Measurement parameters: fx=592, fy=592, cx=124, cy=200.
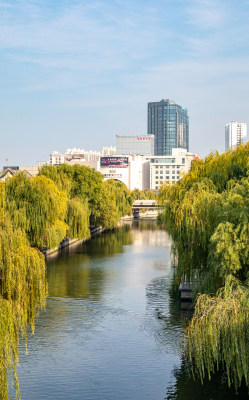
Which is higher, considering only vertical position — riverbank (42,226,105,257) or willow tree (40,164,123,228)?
willow tree (40,164,123,228)

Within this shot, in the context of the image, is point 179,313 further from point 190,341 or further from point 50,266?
point 50,266

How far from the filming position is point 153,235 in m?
73.4

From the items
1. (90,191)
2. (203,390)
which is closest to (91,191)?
(90,191)

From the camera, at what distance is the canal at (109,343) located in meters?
18.5

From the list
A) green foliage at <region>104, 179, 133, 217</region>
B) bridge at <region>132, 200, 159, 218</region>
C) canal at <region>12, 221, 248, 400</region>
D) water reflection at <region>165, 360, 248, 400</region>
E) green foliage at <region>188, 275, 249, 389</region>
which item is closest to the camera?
green foliage at <region>188, 275, 249, 389</region>

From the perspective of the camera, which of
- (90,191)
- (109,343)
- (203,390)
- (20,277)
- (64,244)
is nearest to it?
(203,390)

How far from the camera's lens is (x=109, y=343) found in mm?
23047

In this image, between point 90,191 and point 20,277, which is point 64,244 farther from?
point 20,277

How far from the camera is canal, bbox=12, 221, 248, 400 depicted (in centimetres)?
1852

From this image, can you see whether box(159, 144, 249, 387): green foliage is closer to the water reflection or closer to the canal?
the water reflection

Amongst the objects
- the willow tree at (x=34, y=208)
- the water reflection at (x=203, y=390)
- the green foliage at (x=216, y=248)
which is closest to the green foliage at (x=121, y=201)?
the willow tree at (x=34, y=208)

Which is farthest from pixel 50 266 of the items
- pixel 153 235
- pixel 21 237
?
pixel 153 235

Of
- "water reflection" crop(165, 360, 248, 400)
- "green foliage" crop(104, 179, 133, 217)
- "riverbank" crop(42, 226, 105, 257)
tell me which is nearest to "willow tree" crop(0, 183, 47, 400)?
"water reflection" crop(165, 360, 248, 400)

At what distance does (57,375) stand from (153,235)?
2135 inches
